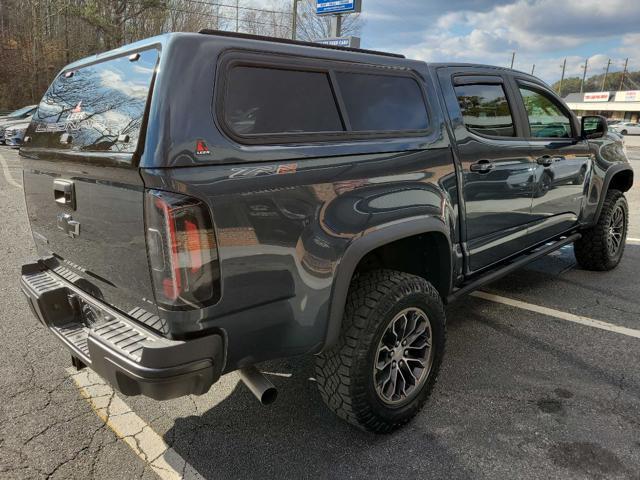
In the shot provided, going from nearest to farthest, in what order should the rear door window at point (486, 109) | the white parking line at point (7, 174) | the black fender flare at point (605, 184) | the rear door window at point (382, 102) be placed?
the rear door window at point (382, 102)
the rear door window at point (486, 109)
the black fender flare at point (605, 184)
the white parking line at point (7, 174)

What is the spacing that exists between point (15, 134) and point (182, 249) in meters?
18.4

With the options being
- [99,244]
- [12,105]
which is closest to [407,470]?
[99,244]

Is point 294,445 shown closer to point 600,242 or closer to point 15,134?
point 600,242

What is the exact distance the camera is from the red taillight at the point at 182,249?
70.6 inches

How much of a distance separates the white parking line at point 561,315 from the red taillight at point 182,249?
10.9 feet

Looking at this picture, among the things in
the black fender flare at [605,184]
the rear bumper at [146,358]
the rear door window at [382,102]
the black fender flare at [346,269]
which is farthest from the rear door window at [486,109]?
the rear bumper at [146,358]

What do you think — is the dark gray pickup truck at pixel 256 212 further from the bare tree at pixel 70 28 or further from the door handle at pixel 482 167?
the bare tree at pixel 70 28

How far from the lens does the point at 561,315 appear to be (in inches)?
164

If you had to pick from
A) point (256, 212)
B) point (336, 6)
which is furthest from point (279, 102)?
point (336, 6)

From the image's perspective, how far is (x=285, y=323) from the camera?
2.10 m

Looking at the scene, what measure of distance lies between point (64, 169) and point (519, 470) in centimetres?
260

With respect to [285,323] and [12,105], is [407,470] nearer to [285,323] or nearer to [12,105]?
[285,323]

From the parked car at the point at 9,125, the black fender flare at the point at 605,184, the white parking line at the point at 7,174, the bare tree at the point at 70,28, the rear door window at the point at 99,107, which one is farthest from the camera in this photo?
the bare tree at the point at 70,28

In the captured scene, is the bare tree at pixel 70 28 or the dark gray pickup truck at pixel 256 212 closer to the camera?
the dark gray pickup truck at pixel 256 212
